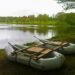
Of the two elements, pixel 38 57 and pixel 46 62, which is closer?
pixel 46 62

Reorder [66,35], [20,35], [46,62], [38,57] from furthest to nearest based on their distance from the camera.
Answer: [20,35] → [66,35] → [38,57] → [46,62]

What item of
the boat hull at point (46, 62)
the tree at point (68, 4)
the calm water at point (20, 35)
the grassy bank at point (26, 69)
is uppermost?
the tree at point (68, 4)

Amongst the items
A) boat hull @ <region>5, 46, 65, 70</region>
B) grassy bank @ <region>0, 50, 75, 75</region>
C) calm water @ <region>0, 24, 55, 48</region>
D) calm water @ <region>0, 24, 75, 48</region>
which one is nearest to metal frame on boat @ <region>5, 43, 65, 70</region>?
boat hull @ <region>5, 46, 65, 70</region>

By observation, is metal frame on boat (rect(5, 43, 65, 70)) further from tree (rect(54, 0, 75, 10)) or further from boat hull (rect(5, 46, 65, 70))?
tree (rect(54, 0, 75, 10))

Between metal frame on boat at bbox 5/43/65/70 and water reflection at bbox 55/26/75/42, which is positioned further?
water reflection at bbox 55/26/75/42

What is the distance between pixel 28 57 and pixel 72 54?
9.67 ft

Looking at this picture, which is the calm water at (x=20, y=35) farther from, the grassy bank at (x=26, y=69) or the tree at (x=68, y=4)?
the grassy bank at (x=26, y=69)

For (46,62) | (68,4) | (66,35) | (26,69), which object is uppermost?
(68,4)

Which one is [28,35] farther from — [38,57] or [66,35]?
[38,57]

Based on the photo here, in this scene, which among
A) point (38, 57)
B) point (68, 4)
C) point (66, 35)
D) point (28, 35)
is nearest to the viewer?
point (38, 57)

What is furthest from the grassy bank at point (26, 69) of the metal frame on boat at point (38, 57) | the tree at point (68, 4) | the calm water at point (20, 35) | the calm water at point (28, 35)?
the calm water at point (20, 35)

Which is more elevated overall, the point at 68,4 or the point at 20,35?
the point at 68,4

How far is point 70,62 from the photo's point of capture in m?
10.5

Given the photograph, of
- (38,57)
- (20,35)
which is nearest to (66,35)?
(20,35)
